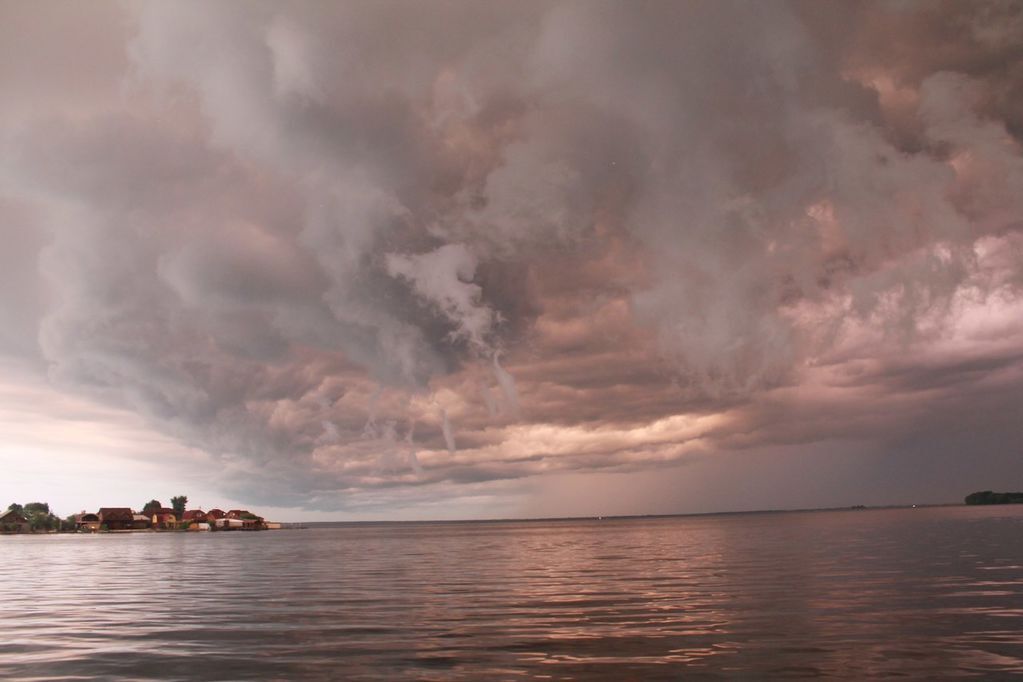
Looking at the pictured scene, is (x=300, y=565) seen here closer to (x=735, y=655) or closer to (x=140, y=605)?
(x=140, y=605)

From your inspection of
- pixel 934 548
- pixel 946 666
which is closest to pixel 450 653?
pixel 946 666

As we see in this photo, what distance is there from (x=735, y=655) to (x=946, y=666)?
5745 mm

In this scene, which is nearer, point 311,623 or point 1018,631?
point 1018,631

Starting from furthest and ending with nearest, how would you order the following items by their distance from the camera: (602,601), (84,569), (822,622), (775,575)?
(84,569) < (775,575) < (602,601) < (822,622)

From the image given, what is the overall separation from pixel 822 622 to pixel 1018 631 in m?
6.51

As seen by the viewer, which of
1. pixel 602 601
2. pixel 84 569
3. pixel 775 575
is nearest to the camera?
pixel 602 601

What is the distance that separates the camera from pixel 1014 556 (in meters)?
66.0

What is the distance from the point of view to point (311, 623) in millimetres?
32250

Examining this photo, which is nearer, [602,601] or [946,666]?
[946,666]

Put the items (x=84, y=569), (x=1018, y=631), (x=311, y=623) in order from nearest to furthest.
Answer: (x=1018, y=631), (x=311, y=623), (x=84, y=569)

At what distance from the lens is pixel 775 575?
5216 cm

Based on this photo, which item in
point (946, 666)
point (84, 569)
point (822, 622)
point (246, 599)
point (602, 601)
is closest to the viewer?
point (946, 666)

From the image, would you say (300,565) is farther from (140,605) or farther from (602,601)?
(602,601)

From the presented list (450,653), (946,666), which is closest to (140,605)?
(450,653)
